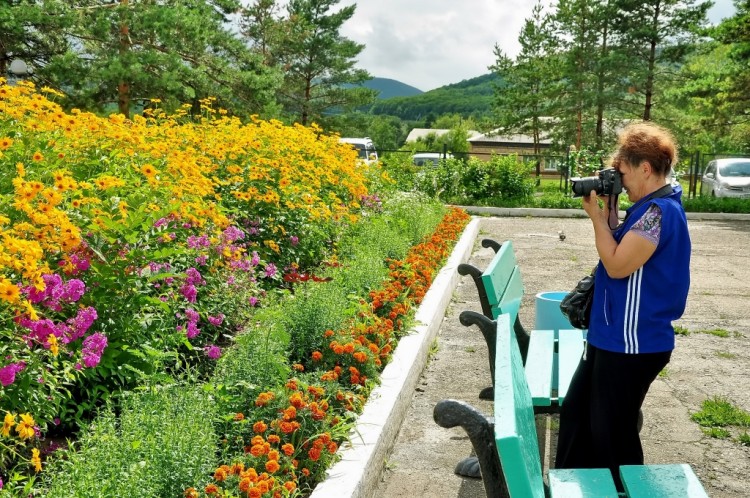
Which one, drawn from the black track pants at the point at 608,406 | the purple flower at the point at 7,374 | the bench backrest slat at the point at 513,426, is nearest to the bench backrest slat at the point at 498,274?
the black track pants at the point at 608,406

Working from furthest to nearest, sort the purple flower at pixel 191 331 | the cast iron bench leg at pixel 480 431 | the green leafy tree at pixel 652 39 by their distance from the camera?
the green leafy tree at pixel 652 39
the purple flower at pixel 191 331
the cast iron bench leg at pixel 480 431

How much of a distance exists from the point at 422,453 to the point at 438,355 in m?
1.80

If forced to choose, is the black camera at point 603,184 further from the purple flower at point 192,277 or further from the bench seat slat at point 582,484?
the purple flower at point 192,277

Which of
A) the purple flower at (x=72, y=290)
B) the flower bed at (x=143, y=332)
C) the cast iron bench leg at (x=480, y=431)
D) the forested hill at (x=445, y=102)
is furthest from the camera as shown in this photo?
the forested hill at (x=445, y=102)

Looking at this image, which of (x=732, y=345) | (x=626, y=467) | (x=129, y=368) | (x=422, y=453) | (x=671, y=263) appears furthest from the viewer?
(x=732, y=345)

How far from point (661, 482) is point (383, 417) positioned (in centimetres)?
157

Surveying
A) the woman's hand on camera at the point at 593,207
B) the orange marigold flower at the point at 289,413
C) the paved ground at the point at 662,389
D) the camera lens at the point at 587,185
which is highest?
the camera lens at the point at 587,185

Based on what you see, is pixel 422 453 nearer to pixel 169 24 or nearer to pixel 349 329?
pixel 349 329

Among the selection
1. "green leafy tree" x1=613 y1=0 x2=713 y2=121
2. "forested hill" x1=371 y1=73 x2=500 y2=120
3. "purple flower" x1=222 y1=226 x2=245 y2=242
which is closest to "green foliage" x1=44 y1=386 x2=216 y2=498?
"purple flower" x1=222 y1=226 x2=245 y2=242

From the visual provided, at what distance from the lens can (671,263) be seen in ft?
9.50

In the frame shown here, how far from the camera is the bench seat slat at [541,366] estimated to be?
3.48 m

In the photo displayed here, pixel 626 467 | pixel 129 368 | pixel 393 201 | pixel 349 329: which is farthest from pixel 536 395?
pixel 393 201

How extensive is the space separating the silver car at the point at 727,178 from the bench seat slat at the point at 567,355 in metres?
17.8

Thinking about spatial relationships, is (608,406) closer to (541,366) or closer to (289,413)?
(541,366)
